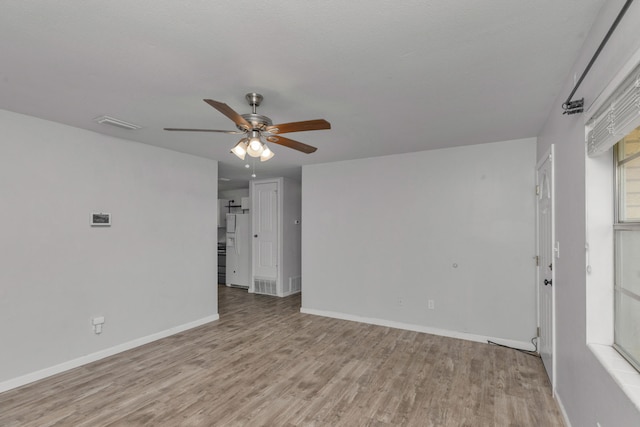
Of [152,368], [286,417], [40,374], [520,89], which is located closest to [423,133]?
[520,89]

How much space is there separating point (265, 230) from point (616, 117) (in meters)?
5.60

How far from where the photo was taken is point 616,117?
1311 millimetres

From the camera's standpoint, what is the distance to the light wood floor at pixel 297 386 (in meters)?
2.28

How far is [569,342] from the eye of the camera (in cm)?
208

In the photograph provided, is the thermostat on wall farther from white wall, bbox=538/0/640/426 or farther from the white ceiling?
white wall, bbox=538/0/640/426

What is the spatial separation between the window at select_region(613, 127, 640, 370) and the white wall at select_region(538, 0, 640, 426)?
0.14m

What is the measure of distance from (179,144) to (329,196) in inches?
88.6

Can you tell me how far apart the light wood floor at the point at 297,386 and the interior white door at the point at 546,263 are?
0.84ft

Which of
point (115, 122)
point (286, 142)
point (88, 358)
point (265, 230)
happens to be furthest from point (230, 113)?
point (265, 230)

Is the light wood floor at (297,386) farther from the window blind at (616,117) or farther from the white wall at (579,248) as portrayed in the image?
the window blind at (616,117)

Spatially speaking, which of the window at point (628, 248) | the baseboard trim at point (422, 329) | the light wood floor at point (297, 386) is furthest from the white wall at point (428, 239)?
the window at point (628, 248)

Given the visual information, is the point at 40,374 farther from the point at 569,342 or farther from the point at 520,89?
the point at 520,89

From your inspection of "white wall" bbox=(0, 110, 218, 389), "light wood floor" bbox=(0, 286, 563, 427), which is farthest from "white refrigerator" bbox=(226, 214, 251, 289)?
"light wood floor" bbox=(0, 286, 563, 427)

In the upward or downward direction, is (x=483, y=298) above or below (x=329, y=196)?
below
